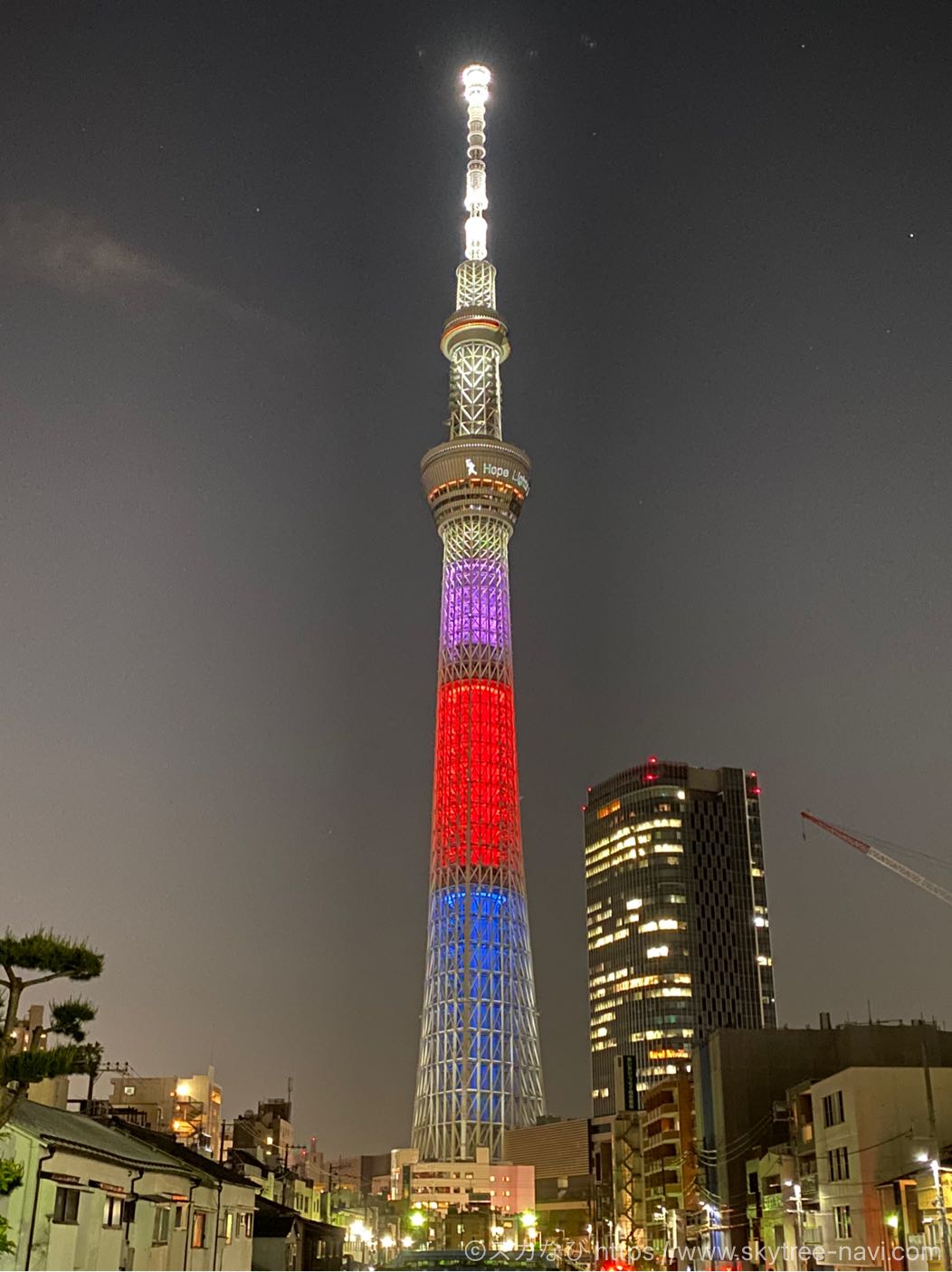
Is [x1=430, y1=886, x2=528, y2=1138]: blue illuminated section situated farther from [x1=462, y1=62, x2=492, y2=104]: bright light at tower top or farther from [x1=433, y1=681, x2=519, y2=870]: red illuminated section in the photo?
[x1=462, y1=62, x2=492, y2=104]: bright light at tower top

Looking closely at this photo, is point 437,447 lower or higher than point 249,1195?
higher

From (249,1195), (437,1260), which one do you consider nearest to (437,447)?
(437,1260)

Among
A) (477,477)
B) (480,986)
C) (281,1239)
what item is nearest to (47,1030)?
(281,1239)

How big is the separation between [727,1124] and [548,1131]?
79150mm

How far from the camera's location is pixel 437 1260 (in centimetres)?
7506

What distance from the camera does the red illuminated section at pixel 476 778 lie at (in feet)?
502

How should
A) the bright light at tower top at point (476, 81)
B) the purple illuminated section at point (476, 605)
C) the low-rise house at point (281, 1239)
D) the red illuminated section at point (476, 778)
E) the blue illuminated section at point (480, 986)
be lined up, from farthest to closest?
the bright light at tower top at point (476, 81), the purple illuminated section at point (476, 605), the red illuminated section at point (476, 778), the blue illuminated section at point (480, 986), the low-rise house at point (281, 1239)

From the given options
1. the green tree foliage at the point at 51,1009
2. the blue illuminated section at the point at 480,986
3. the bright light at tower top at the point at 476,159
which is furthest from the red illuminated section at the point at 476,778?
the green tree foliage at the point at 51,1009

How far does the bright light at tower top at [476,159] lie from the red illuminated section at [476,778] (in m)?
61.3

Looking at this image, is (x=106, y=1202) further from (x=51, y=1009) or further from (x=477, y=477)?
(x=477, y=477)

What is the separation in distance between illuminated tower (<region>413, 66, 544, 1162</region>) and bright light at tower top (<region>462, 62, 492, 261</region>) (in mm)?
586

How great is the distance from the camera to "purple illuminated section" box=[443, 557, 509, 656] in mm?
160750

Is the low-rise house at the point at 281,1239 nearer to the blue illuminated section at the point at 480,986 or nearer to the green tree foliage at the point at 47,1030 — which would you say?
the green tree foliage at the point at 47,1030

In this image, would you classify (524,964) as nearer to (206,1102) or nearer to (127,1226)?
(206,1102)
